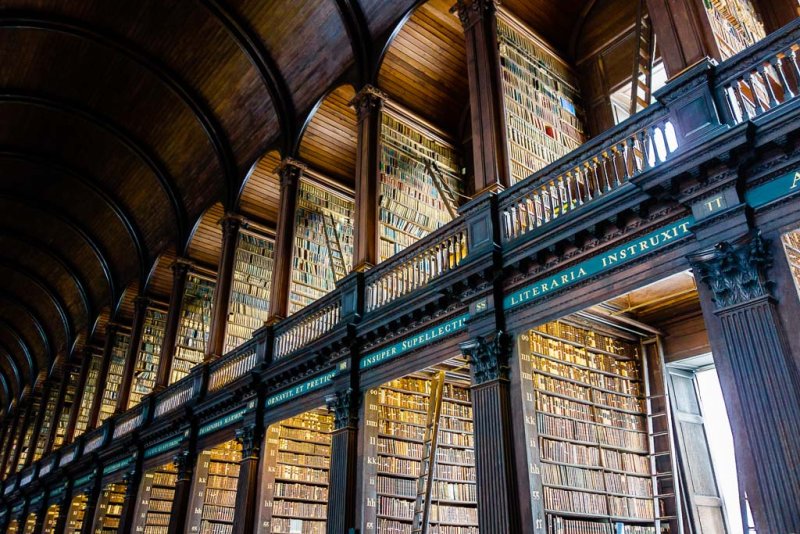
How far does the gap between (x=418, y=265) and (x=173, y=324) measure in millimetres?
7658

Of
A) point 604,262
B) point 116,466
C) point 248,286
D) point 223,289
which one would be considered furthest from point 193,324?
point 604,262

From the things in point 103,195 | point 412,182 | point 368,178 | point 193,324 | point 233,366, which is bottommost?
point 233,366

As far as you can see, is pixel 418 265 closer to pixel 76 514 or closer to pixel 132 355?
pixel 132 355

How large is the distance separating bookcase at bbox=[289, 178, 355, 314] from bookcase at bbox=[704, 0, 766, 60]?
6.32 metres

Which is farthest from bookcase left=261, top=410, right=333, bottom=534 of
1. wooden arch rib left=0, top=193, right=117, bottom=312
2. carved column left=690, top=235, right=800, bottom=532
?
wooden arch rib left=0, top=193, right=117, bottom=312

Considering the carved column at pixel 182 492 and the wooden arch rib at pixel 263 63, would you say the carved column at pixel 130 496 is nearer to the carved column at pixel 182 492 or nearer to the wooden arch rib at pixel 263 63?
the carved column at pixel 182 492

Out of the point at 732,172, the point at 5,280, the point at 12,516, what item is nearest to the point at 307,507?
the point at 732,172

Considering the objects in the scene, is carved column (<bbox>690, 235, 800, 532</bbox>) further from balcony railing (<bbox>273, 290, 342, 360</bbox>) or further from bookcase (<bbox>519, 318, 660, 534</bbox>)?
balcony railing (<bbox>273, 290, 342, 360</bbox>)

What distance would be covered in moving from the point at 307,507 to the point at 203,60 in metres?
7.72

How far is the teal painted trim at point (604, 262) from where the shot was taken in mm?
4883

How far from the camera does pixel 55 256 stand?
18859 mm

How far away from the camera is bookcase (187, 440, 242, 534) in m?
10.1

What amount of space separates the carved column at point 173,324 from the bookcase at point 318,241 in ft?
12.6

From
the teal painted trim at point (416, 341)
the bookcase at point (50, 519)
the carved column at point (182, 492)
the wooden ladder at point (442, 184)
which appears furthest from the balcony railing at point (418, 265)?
the bookcase at point (50, 519)
